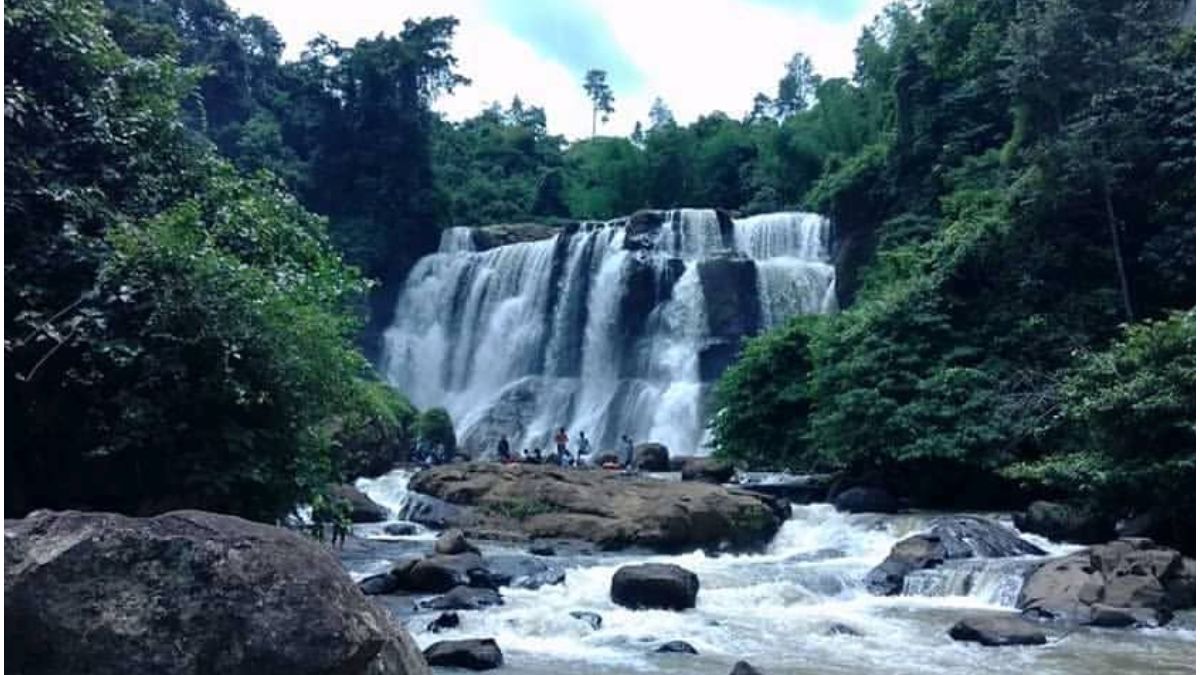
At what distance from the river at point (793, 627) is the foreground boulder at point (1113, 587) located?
0.21 metres

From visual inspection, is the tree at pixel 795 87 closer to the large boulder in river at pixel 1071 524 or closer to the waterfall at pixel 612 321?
the waterfall at pixel 612 321

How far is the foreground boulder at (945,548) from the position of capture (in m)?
12.7

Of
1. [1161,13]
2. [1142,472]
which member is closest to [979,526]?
[1142,472]

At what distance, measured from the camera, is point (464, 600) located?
1104cm

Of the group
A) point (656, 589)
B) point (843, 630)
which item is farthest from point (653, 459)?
point (843, 630)

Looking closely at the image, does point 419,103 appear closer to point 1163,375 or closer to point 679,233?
point 679,233

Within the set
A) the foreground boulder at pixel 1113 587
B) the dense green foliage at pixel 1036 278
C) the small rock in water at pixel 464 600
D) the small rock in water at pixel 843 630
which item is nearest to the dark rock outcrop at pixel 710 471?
the dense green foliage at pixel 1036 278

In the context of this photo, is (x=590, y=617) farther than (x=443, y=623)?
Yes

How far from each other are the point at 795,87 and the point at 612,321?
34738 mm

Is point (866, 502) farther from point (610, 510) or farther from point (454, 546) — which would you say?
point (454, 546)

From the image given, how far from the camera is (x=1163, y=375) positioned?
12742mm

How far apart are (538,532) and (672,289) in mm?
16333

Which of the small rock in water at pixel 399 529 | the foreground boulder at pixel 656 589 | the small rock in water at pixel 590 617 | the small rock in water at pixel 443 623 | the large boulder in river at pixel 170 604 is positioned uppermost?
the large boulder in river at pixel 170 604

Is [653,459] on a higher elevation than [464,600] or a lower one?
higher
